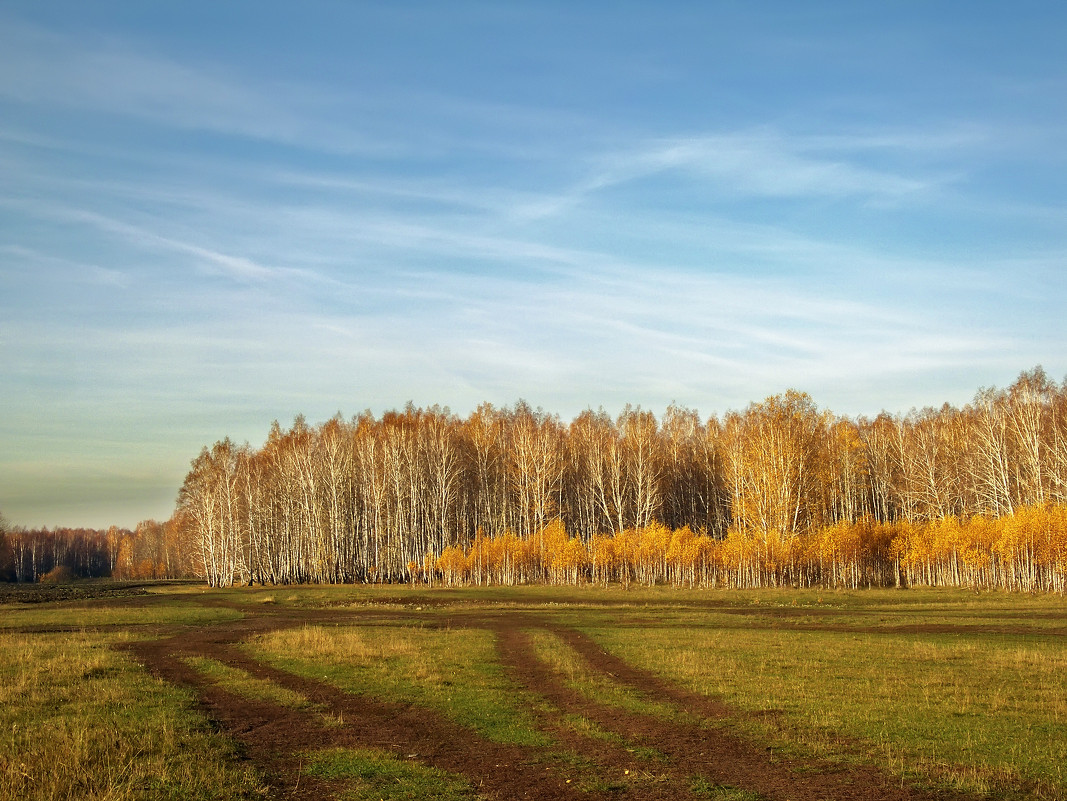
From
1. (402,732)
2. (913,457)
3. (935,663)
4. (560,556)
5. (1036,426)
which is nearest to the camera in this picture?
(402,732)

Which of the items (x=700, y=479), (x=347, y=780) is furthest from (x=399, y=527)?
(x=347, y=780)

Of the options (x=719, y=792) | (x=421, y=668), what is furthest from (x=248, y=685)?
(x=719, y=792)

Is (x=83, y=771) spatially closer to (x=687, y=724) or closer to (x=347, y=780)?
(x=347, y=780)

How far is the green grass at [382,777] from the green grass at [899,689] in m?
7.81

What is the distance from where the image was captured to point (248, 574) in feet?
349

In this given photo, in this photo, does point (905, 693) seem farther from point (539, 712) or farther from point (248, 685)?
point (248, 685)

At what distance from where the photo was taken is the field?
13734mm

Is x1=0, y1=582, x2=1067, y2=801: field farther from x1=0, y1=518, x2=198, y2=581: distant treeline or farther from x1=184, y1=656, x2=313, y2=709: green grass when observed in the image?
x1=0, y1=518, x2=198, y2=581: distant treeline

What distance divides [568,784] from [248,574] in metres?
103

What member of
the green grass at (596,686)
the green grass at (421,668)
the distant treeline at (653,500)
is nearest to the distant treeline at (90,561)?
the distant treeline at (653,500)

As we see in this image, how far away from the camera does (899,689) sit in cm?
2173

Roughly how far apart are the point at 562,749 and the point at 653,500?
84.8m

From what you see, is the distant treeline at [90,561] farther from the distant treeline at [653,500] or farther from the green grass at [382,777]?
the green grass at [382,777]

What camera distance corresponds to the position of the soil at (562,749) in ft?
44.3
